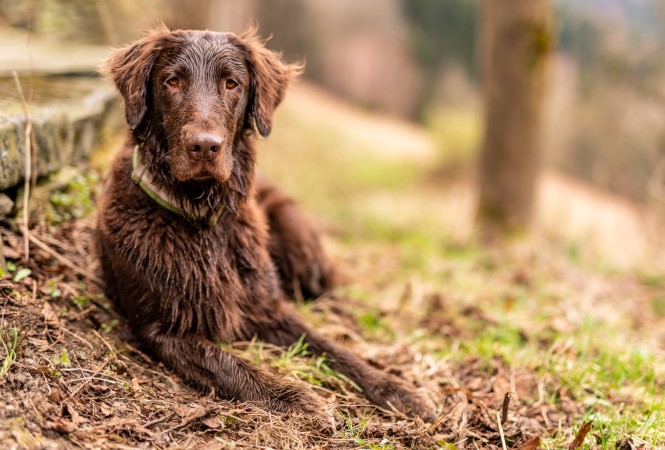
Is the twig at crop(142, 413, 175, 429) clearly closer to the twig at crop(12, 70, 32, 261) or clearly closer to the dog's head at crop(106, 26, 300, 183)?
the dog's head at crop(106, 26, 300, 183)

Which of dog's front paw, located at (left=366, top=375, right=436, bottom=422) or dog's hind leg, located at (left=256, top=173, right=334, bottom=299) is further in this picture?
dog's hind leg, located at (left=256, top=173, right=334, bottom=299)

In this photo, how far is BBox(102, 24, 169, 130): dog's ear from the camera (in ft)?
11.1

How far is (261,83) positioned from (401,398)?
6.30ft

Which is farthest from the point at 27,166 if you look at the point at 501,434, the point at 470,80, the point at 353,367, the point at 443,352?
the point at 470,80

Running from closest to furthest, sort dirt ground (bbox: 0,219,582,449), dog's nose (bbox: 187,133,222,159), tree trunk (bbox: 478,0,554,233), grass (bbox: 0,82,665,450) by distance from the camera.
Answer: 1. dirt ground (bbox: 0,219,582,449)
2. grass (bbox: 0,82,665,450)
3. dog's nose (bbox: 187,133,222,159)
4. tree trunk (bbox: 478,0,554,233)

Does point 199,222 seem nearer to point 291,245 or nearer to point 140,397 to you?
point 140,397

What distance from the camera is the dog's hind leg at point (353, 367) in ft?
11.2

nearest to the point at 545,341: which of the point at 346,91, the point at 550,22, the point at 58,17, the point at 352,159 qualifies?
the point at 550,22

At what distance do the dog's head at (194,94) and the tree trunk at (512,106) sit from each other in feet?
16.0

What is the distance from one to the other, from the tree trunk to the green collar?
17.2 ft

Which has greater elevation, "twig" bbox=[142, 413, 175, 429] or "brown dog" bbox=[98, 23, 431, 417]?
"brown dog" bbox=[98, 23, 431, 417]

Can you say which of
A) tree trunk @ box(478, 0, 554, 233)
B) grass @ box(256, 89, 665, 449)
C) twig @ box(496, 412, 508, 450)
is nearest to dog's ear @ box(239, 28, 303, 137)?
grass @ box(256, 89, 665, 449)

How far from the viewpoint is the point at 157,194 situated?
342 centimetres

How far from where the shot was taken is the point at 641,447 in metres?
2.94
